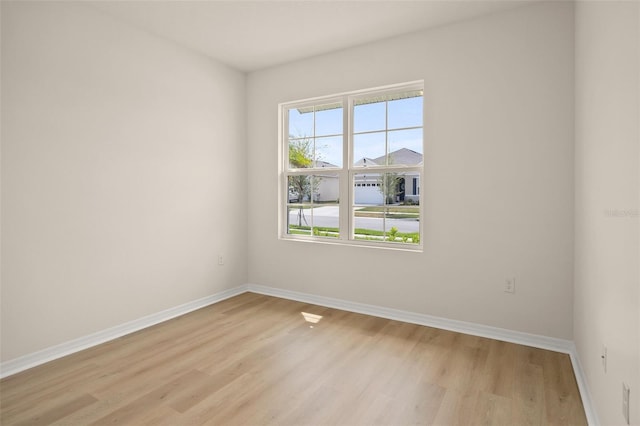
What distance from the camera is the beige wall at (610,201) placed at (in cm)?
125

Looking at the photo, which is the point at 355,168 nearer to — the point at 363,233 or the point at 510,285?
the point at 363,233

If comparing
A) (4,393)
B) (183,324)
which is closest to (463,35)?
(183,324)

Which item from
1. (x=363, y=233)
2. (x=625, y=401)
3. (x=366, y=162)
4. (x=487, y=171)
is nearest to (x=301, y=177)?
(x=366, y=162)

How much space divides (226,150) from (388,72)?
2.04m

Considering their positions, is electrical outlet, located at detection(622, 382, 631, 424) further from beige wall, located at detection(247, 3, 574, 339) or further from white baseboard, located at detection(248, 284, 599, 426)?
beige wall, located at detection(247, 3, 574, 339)

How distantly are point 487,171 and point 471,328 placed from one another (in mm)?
1387

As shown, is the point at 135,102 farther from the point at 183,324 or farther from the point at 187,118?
the point at 183,324

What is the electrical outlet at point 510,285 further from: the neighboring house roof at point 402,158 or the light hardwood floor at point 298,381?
the neighboring house roof at point 402,158

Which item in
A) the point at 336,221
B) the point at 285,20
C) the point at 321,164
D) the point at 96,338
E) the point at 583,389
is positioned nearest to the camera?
the point at 583,389

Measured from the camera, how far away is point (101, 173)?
293 centimetres

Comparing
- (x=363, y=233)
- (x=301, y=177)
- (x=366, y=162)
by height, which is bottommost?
(x=363, y=233)

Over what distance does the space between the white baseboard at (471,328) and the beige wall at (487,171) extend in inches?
2.2

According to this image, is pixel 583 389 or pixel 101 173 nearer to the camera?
pixel 583 389

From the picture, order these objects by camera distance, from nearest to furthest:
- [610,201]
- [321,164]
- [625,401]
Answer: [625,401], [610,201], [321,164]
